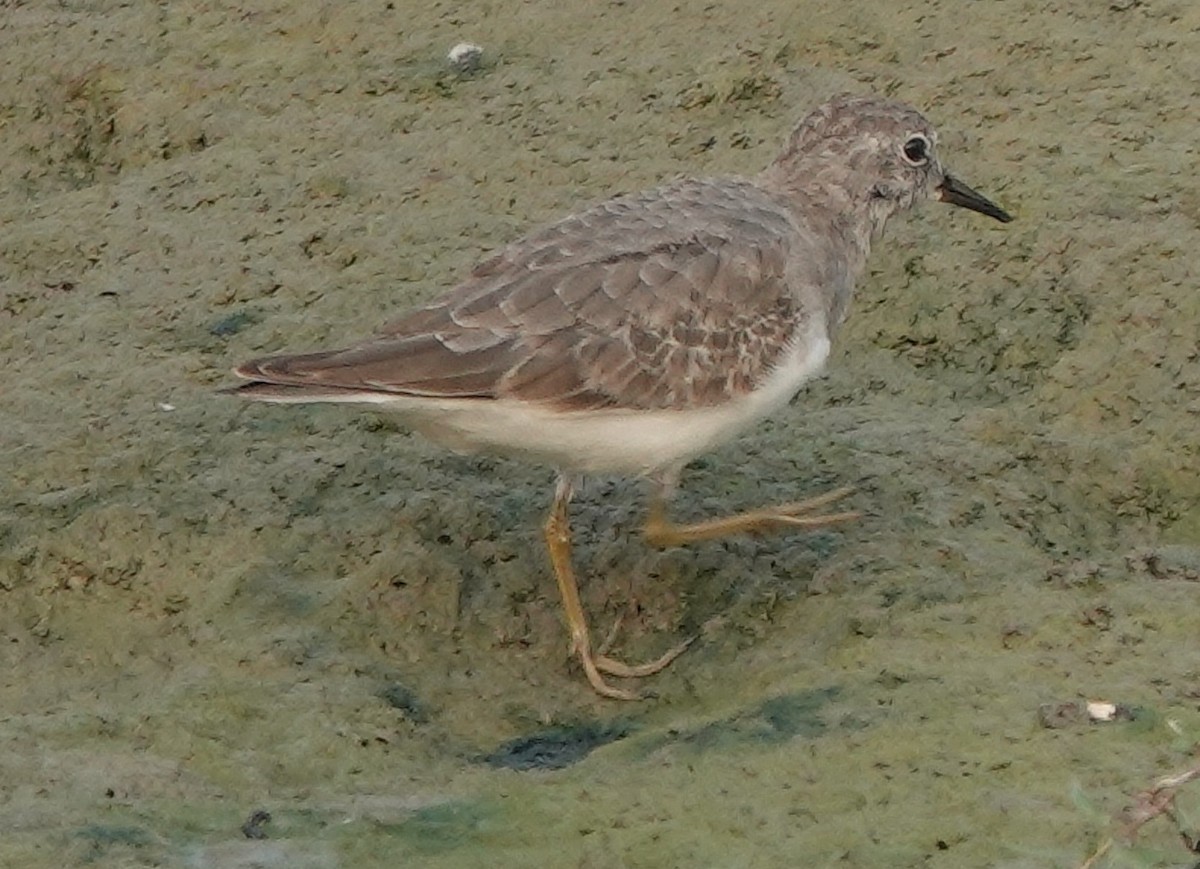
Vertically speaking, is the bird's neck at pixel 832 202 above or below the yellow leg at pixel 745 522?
above

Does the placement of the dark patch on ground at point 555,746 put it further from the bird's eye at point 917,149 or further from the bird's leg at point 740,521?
the bird's eye at point 917,149

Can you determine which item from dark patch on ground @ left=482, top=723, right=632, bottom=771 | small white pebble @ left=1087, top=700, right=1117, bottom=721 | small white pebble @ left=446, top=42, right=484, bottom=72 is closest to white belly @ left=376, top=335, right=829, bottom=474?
dark patch on ground @ left=482, top=723, right=632, bottom=771

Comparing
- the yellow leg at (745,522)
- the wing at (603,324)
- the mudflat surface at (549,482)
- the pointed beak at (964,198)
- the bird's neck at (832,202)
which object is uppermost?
the wing at (603,324)

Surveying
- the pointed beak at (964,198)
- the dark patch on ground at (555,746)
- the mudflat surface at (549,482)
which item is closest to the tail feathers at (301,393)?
the mudflat surface at (549,482)

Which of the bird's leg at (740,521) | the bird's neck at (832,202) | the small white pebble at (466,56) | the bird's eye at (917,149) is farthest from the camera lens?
the small white pebble at (466,56)

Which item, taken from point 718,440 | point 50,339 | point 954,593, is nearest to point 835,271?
point 718,440

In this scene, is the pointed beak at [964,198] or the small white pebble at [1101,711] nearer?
the small white pebble at [1101,711]

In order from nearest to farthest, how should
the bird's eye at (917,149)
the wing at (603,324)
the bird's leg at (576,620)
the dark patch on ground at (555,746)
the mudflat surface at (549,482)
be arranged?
the mudflat surface at (549,482) < the dark patch on ground at (555,746) < the wing at (603,324) < the bird's leg at (576,620) < the bird's eye at (917,149)

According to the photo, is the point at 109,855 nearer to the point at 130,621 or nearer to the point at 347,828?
the point at 347,828

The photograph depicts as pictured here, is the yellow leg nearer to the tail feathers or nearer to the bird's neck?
the bird's neck
